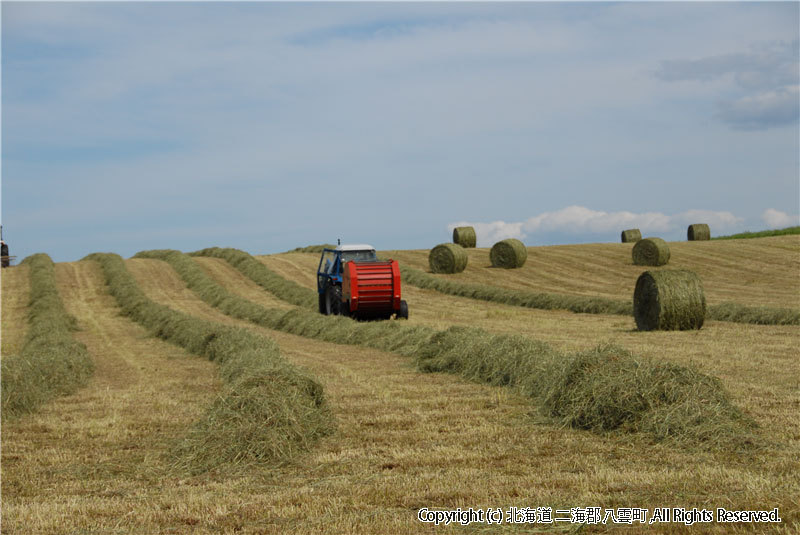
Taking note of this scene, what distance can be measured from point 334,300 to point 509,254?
14293mm

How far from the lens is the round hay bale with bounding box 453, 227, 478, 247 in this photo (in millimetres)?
42562

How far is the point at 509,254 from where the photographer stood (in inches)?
1372

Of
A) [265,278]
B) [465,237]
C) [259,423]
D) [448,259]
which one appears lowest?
[259,423]

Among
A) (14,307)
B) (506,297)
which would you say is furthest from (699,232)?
(14,307)

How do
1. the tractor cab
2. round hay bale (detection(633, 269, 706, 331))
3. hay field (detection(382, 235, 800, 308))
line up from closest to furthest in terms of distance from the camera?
round hay bale (detection(633, 269, 706, 331)) < the tractor cab < hay field (detection(382, 235, 800, 308))

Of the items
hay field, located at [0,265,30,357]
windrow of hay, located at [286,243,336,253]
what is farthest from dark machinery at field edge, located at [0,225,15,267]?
windrow of hay, located at [286,243,336,253]

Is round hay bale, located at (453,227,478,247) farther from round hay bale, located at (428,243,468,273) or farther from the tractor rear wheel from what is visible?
the tractor rear wheel

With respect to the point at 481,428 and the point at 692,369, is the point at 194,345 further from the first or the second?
the point at 692,369

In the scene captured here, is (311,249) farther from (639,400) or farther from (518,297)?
(639,400)

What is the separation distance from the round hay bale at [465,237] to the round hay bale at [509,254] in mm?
6649

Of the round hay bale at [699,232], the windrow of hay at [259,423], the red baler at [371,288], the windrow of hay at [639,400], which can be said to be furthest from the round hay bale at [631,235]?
the windrow of hay at [259,423]

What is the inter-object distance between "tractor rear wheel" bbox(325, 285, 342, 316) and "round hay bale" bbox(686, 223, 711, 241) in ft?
97.1

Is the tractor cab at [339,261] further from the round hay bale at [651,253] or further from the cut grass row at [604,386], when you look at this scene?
the round hay bale at [651,253]

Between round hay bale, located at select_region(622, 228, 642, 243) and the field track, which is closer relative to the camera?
the field track
